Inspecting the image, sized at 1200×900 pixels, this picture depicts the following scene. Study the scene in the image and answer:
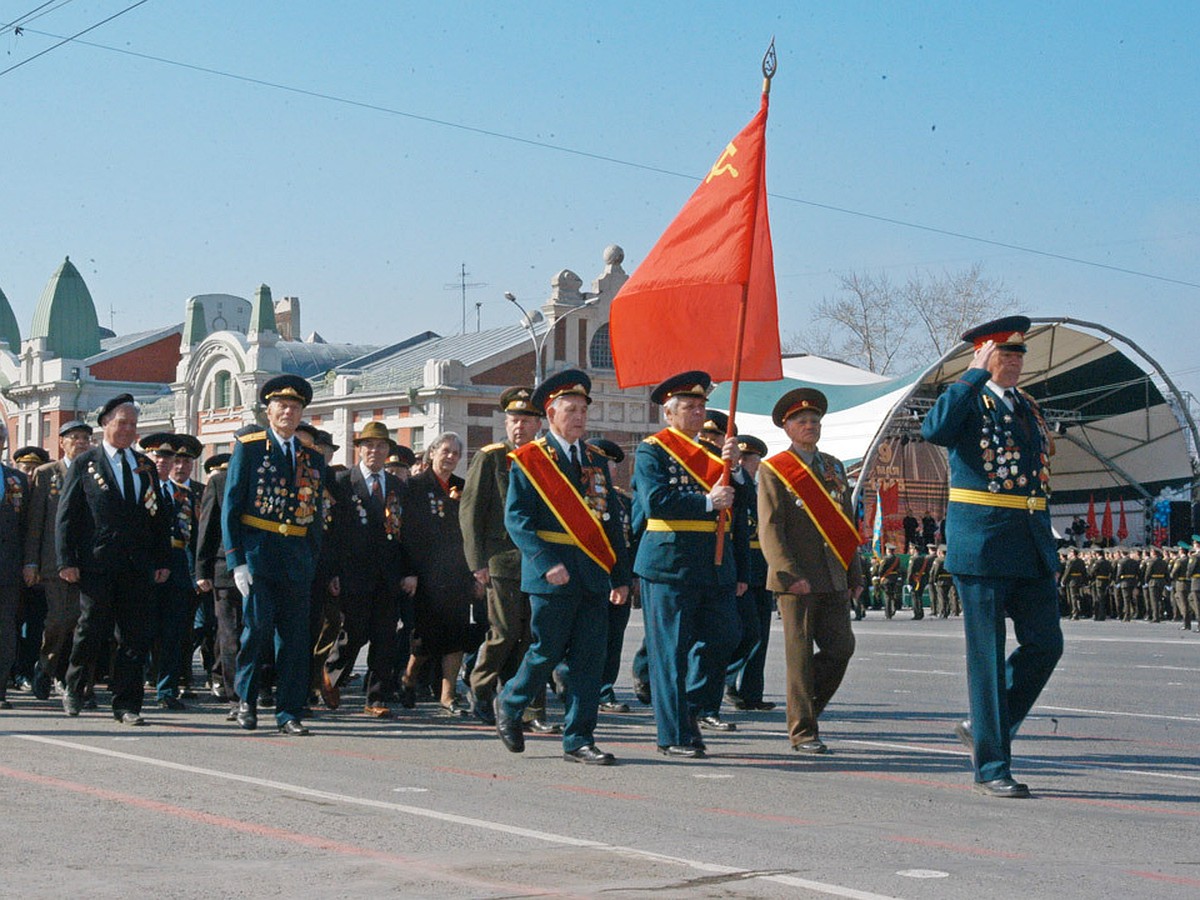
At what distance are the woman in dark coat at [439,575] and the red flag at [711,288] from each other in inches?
65.0

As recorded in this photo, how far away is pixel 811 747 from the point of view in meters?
9.48

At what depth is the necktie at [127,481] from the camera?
11.3 metres

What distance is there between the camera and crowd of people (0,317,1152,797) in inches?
314

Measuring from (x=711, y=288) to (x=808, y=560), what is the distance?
7.21ft

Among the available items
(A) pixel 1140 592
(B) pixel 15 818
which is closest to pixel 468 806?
(B) pixel 15 818

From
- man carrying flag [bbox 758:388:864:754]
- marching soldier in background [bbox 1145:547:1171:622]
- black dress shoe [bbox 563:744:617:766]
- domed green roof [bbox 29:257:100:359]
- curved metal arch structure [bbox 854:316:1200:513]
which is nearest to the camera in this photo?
black dress shoe [bbox 563:744:617:766]

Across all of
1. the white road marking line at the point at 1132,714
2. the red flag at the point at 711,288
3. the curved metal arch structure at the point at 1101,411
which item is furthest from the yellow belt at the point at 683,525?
the curved metal arch structure at the point at 1101,411

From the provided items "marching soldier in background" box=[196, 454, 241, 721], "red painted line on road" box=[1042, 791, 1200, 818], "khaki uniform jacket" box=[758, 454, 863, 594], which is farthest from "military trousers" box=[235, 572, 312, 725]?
"red painted line on road" box=[1042, 791, 1200, 818]

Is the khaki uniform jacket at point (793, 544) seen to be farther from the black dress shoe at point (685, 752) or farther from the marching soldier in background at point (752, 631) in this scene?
the marching soldier in background at point (752, 631)

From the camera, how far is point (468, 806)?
7.33 metres

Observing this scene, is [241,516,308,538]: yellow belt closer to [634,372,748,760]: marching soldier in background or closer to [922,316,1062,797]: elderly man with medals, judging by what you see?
[634,372,748,760]: marching soldier in background

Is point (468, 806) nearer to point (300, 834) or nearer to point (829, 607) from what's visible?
point (300, 834)

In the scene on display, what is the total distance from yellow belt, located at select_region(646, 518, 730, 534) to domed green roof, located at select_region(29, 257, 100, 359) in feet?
232

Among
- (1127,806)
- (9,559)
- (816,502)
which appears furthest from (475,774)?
(9,559)
